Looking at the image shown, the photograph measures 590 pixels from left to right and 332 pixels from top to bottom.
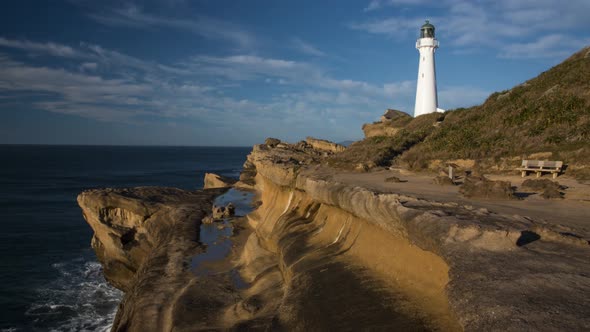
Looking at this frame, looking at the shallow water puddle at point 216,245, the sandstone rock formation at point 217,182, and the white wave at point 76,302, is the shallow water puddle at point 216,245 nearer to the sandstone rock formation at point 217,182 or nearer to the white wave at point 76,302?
the white wave at point 76,302

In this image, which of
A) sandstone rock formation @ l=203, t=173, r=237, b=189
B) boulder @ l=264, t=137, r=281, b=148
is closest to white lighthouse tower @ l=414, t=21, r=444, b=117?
boulder @ l=264, t=137, r=281, b=148

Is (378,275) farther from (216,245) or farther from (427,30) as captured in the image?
(427,30)

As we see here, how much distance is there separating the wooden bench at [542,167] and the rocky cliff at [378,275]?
7736mm

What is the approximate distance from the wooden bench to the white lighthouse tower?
2773 centimetres

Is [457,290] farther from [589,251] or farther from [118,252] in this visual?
[118,252]

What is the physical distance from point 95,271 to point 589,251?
72.6 feet

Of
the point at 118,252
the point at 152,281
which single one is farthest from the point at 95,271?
the point at 152,281

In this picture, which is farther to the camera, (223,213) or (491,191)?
(223,213)

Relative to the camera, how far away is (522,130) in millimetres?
19844

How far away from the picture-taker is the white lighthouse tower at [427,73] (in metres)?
40.9

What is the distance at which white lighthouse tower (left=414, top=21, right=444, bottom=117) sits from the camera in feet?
134

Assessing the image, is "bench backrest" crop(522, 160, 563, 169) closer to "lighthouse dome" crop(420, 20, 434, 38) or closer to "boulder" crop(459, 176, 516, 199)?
"boulder" crop(459, 176, 516, 199)

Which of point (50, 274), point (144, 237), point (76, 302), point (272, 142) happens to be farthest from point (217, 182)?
point (76, 302)

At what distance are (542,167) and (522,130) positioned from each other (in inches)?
271
